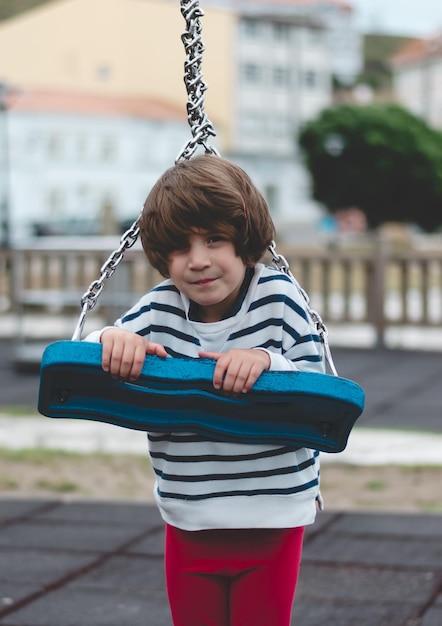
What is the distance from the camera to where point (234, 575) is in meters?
2.06

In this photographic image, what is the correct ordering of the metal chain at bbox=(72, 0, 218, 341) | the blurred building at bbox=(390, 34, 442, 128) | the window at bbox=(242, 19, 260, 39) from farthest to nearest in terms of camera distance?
the blurred building at bbox=(390, 34, 442, 128), the window at bbox=(242, 19, 260, 39), the metal chain at bbox=(72, 0, 218, 341)

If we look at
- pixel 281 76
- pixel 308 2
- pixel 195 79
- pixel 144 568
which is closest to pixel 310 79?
pixel 281 76

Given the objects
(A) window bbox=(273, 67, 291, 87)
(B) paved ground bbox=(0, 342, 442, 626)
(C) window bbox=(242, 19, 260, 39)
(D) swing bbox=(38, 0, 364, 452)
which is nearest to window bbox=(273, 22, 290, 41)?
(C) window bbox=(242, 19, 260, 39)

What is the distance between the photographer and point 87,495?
4875mm

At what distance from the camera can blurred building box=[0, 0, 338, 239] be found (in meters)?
61.9

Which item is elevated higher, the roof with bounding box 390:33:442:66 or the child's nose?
the roof with bounding box 390:33:442:66

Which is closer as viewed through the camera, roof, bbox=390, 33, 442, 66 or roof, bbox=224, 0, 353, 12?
roof, bbox=224, 0, 353, 12

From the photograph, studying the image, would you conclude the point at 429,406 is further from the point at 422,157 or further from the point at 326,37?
the point at 326,37

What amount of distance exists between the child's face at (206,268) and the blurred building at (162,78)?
5716 centimetres

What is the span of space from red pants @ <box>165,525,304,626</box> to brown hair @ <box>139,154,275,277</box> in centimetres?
51

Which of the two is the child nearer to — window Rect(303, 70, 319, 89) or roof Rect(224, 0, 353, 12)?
window Rect(303, 70, 319, 89)

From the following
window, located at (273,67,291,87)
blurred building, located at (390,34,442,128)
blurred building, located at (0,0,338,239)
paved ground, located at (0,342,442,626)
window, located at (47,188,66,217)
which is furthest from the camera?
blurred building, located at (390,34,442,128)

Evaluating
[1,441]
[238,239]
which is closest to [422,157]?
[1,441]

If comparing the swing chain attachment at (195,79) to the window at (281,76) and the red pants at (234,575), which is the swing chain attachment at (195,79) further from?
the window at (281,76)
